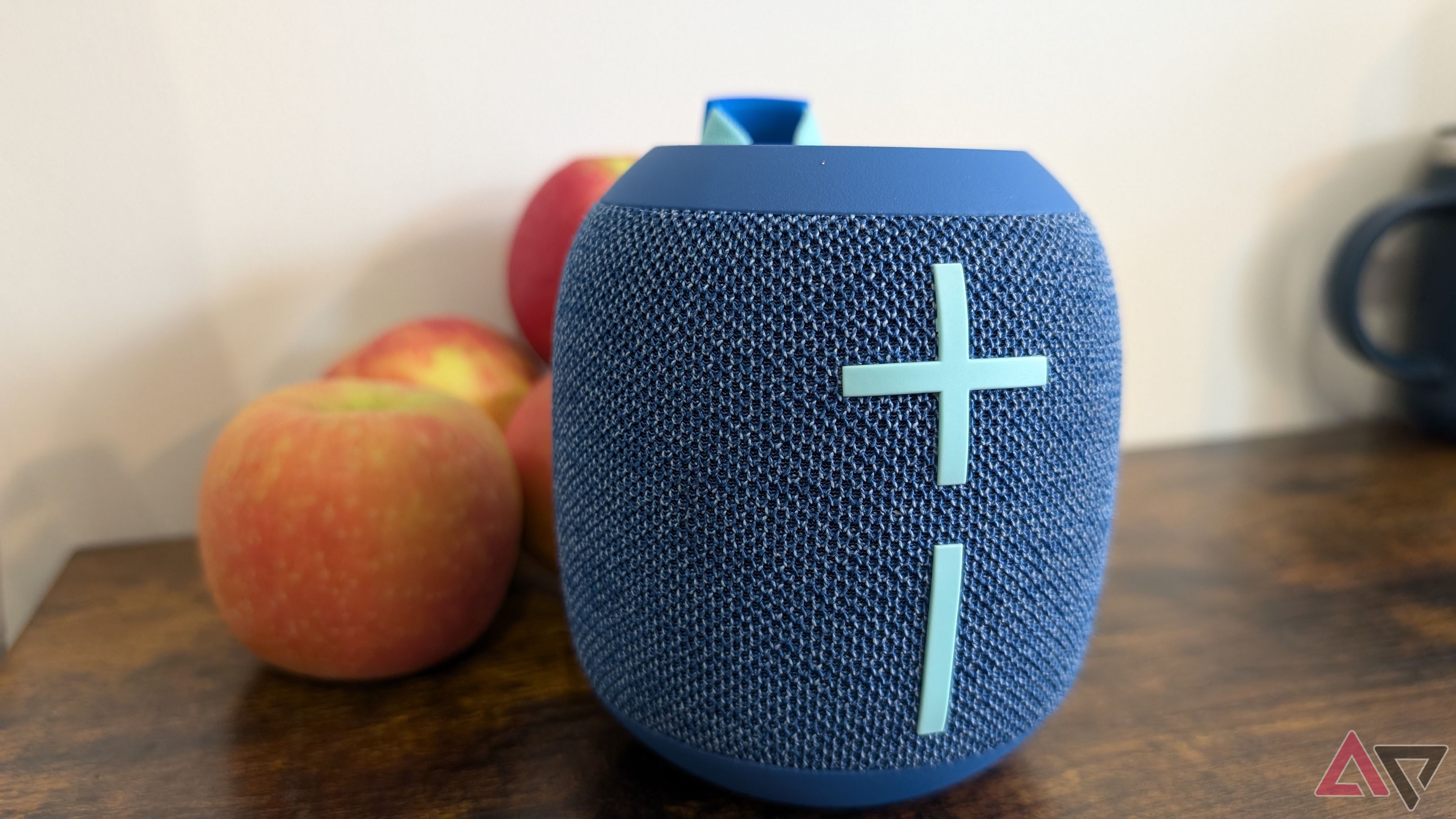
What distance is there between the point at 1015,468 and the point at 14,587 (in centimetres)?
57

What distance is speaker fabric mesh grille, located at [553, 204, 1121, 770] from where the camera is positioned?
0.29m

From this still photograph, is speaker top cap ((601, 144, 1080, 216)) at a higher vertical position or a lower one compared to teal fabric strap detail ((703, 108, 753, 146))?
lower

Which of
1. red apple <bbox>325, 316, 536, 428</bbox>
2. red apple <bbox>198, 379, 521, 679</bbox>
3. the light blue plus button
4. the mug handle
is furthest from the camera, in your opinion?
the mug handle

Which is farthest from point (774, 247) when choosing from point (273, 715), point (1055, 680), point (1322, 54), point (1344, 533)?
point (1322, 54)

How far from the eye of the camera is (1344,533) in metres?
0.58

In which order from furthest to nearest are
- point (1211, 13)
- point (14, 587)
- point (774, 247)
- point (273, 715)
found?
point (1211, 13)
point (14, 587)
point (273, 715)
point (774, 247)

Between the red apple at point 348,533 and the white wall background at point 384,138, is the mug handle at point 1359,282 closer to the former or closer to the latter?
the white wall background at point 384,138

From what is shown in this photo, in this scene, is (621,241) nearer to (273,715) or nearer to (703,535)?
(703,535)

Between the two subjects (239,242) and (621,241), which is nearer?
(621,241)

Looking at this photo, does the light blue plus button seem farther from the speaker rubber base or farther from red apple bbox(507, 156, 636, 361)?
red apple bbox(507, 156, 636, 361)

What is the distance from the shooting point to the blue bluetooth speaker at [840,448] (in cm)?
29

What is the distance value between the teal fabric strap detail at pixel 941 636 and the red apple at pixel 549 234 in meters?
0.28

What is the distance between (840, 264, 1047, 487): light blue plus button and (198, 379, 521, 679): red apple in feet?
0.72

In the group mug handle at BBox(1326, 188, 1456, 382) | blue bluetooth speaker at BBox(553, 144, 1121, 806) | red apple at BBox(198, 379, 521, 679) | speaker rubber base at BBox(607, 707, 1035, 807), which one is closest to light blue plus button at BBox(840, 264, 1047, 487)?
blue bluetooth speaker at BBox(553, 144, 1121, 806)
